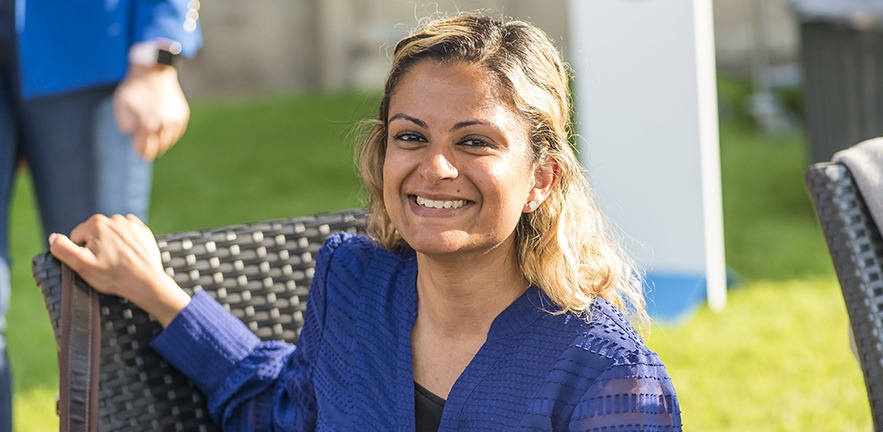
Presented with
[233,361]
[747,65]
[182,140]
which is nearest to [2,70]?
[233,361]

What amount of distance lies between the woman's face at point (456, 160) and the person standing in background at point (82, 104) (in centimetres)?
96

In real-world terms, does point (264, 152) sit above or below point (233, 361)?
above

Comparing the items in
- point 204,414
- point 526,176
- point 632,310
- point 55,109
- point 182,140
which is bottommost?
point 204,414

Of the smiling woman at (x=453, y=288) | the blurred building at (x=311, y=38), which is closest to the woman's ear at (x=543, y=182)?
the smiling woman at (x=453, y=288)

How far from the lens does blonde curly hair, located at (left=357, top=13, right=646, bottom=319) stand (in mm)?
1855

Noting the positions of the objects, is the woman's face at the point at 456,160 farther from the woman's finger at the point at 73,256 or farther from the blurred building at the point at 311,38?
the blurred building at the point at 311,38

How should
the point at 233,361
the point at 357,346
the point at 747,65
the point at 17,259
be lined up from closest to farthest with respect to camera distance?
the point at 357,346
the point at 233,361
the point at 17,259
the point at 747,65

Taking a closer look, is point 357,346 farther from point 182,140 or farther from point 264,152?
point 182,140

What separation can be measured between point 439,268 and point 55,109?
1.13 m

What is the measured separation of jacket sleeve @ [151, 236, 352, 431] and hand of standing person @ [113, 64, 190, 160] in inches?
20.9

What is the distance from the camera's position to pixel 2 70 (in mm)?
2666

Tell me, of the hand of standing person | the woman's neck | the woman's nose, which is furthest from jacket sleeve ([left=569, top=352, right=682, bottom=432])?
the hand of standing person

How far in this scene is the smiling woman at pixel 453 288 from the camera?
1.83m

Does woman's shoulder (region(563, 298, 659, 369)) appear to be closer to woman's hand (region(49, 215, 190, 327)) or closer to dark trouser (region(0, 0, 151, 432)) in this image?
woman's hand (region(49, 215, 190, 327))
